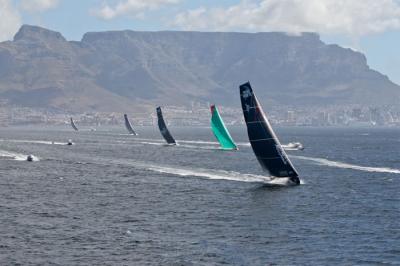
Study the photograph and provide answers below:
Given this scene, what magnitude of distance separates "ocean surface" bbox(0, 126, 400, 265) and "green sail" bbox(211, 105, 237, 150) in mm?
52324

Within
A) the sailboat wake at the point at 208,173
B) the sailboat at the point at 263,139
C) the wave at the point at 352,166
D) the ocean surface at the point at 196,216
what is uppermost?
the sailboat at the point at 263,139

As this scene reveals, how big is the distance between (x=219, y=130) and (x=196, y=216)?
11129cm

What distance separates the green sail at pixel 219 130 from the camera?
187m

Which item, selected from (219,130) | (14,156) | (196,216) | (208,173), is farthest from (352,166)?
(14,156)

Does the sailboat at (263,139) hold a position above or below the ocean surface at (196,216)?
above

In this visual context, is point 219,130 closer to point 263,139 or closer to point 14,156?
point 14,156

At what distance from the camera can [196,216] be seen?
79125 mm

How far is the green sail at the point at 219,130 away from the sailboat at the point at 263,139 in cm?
7865

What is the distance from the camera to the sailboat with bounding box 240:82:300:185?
10431cm

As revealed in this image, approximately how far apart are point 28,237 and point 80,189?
3543 centimetres

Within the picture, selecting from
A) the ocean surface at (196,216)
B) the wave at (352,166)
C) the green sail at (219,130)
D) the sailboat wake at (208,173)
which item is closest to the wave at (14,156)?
the ocean surface at (196,216)

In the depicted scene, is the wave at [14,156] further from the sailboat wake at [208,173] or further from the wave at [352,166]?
the wave at [352,166]

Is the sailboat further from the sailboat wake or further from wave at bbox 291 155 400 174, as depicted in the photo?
wave at bbox 291 155 400 174

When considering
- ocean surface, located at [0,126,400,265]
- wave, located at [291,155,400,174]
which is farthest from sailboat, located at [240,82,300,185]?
wave, located at [291,155,400,174]
